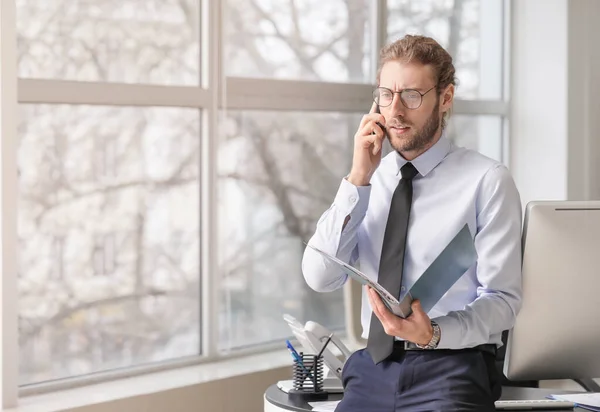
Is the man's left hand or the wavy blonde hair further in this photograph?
the wavy blonde hair

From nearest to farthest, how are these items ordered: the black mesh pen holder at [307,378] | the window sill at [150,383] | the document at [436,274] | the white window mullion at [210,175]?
the document at [436,274]
the black mesh pen holder at [307,378]
the window sill at [150,383]
the white window mullion at [210,175]

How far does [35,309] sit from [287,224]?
1.12 metres

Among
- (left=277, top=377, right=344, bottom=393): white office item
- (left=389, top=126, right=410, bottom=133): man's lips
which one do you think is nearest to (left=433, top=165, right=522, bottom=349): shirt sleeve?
(left=389, top=126, right=410, bottom=133): man's lips

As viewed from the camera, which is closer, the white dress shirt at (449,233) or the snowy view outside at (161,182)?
the white dress shirt at (449,233)

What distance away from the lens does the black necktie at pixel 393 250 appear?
7.04 feet

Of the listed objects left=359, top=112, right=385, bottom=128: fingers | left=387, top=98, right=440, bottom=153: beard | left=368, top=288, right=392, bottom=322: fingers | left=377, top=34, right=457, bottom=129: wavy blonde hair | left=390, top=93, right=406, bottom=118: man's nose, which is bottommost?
left=368, top=288, right=392, bottom=322: fingers

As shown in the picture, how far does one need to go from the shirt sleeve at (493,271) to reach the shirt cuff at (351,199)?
276mm

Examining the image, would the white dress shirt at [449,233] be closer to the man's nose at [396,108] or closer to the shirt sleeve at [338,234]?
the shirt sleeve at [338,234]

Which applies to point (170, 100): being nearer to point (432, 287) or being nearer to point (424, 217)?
point (424, 217)

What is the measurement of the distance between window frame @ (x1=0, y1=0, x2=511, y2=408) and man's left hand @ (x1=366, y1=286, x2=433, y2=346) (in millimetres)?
1305

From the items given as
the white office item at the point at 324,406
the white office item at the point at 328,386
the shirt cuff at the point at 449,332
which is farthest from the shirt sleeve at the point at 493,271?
the white office item at the point at 328,386

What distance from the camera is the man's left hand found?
1.96 meters

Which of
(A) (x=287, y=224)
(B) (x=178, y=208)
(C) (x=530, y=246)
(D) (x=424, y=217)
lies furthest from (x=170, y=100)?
(C) (x=530, y=246)

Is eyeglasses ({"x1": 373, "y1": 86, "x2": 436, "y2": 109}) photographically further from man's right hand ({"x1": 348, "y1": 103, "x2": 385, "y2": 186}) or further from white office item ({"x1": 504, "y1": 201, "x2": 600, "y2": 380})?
white office item ({"x1": 504, "y1": 201, "x2": 600, "y2": 380})
